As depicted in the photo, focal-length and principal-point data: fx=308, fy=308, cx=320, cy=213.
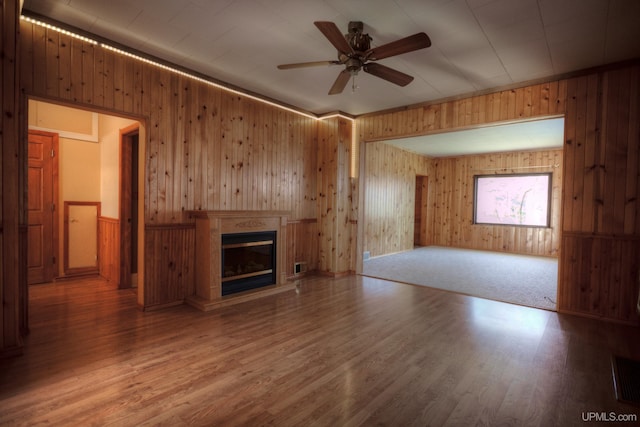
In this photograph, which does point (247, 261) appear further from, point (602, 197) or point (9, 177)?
point (602, 197)

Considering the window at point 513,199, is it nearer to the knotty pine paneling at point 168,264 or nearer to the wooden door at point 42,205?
the knotty pine paneling at point 168,264

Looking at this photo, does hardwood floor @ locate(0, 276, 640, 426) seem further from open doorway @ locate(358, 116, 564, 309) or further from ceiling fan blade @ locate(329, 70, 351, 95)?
ceiling fan blade @ locate(329, 70, 351, 95)

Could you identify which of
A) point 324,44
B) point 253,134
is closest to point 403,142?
point 253,134

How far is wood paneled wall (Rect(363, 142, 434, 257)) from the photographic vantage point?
285 inches

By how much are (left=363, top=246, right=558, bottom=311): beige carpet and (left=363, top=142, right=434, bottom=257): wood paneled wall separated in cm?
44

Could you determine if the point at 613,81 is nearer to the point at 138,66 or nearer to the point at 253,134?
the point at 253,134

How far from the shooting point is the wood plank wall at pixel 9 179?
2316 millimetres

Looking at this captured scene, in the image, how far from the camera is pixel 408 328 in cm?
309

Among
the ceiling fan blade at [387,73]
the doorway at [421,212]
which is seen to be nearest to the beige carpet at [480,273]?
the doorway at [421,212]

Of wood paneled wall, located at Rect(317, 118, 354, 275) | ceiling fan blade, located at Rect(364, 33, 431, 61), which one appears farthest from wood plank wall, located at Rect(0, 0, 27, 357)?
wood paneled wall, located at Rect(317, 118, 354, 275)

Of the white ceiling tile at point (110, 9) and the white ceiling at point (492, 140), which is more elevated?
the white ceiling tile at point (110, 9)

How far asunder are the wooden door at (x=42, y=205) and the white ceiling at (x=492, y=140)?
6411 mm

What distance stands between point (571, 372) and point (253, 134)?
14.0ft

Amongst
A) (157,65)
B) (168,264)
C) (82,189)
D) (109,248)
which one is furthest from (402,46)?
(82,189)
